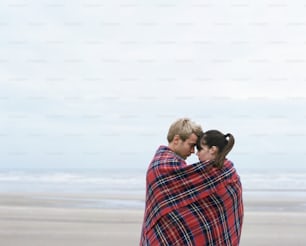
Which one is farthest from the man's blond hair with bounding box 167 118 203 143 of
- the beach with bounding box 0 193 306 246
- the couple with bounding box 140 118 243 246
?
the beach with bounding box 0 193 306 246

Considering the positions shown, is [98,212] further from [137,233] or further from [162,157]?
[162,157]

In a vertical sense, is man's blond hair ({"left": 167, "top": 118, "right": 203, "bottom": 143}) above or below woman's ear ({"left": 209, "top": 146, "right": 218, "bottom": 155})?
above

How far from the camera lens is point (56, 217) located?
910 centimetres

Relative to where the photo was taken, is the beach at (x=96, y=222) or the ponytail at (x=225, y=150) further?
the beach at (x=96, y=222)

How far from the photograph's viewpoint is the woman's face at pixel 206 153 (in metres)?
2.32

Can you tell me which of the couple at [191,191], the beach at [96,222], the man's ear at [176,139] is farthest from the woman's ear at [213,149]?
the beach at [96,222]

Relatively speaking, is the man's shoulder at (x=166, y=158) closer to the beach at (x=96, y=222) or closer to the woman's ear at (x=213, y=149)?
the woman's ear at (x=213, y=149)

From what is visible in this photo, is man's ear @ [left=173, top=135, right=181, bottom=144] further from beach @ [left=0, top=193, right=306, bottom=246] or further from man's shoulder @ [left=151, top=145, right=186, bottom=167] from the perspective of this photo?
beach @ [left=0, top=193, right=306, bottom=246]

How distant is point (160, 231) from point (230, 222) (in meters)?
0.30

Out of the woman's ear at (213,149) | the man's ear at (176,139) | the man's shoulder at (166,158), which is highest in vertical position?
the man's ear at (176,139)

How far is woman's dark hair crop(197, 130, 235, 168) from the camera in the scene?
230 cm

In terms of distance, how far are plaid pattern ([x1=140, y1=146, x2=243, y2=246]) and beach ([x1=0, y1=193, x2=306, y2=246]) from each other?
4.03 metres

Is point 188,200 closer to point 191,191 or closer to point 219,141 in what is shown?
point 191,191

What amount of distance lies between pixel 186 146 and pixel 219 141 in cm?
14
